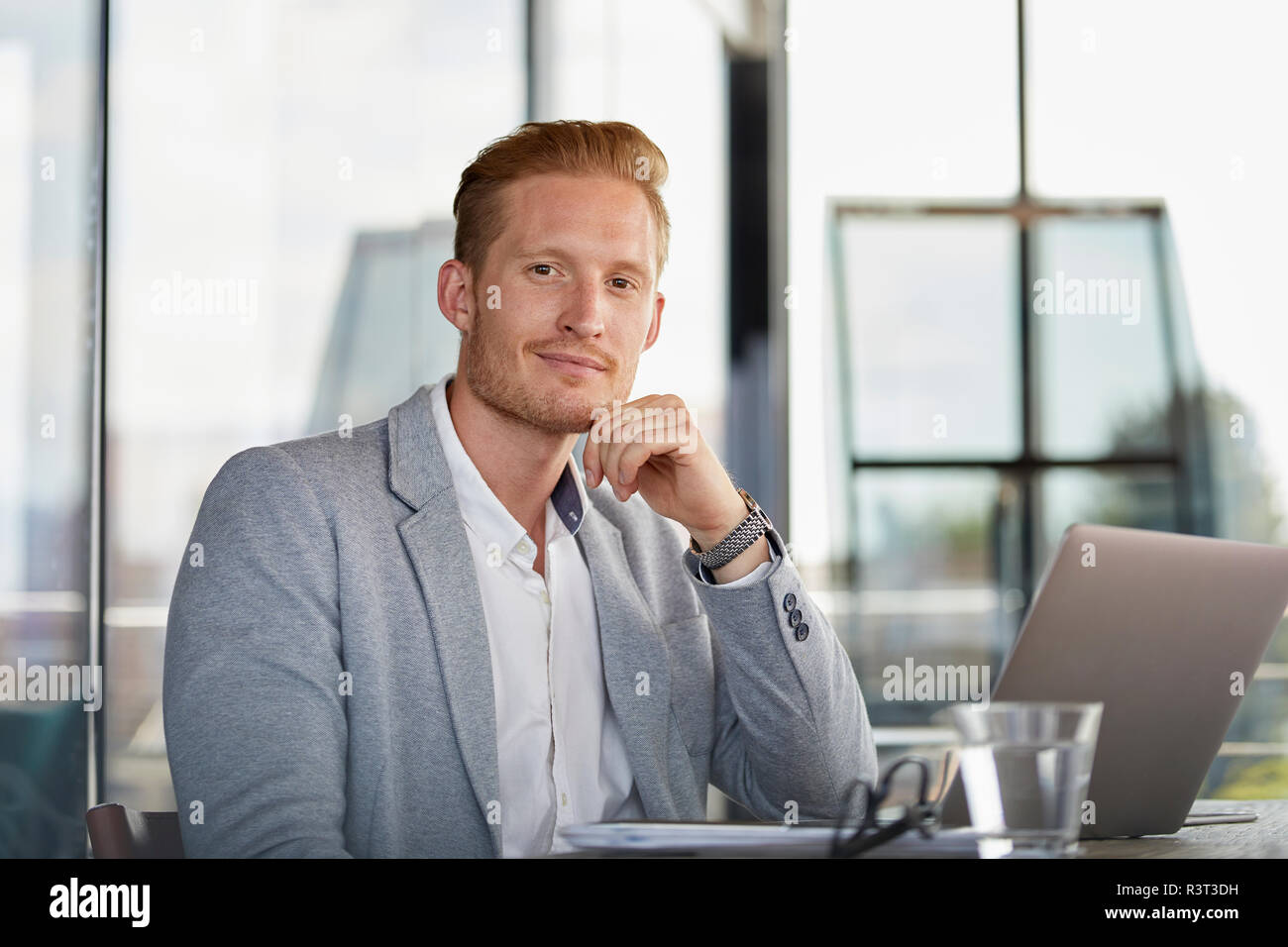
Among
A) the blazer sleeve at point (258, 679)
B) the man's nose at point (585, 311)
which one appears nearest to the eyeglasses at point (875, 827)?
the blazer sleeve at point (258, 679)

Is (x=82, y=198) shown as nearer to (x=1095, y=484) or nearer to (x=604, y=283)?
(x=604, y=283)

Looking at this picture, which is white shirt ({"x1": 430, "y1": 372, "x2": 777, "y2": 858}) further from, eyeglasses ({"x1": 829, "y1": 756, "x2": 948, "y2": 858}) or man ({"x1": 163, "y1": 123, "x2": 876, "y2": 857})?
eyeglasses ({"x1": 829, "y1": 756, "x2": 948, "y2": 858})

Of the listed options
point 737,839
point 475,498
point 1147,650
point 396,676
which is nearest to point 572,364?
point 475,498

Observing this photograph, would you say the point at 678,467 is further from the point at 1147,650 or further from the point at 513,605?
the point at 1147,650

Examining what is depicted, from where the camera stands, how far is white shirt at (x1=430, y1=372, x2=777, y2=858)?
4.88 feet

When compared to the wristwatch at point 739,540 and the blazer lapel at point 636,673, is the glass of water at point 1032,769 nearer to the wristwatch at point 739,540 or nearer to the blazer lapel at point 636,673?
the wristwatch at point 739,540

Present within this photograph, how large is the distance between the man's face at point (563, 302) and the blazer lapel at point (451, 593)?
159mm

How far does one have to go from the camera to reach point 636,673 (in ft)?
5.12

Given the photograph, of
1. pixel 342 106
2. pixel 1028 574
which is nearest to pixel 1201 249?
pixel 1028 574

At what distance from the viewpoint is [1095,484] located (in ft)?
12.8

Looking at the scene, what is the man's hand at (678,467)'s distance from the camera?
1.42 meters

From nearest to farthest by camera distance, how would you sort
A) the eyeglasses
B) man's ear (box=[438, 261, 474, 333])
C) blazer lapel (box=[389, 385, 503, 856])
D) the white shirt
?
the eyeglasses, blazer lapel (box=[389, 385, 503, 856]), the white shirt, man's ear (box=[438, 261, 474, 333])

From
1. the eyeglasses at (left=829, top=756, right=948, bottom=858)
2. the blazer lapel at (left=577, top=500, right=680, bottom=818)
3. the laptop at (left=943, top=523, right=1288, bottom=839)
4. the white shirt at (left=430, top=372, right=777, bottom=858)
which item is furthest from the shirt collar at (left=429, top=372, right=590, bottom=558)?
the eyeglasses at (left=829, top=756, right=948, bottom=858)

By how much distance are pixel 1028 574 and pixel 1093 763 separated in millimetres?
2813
